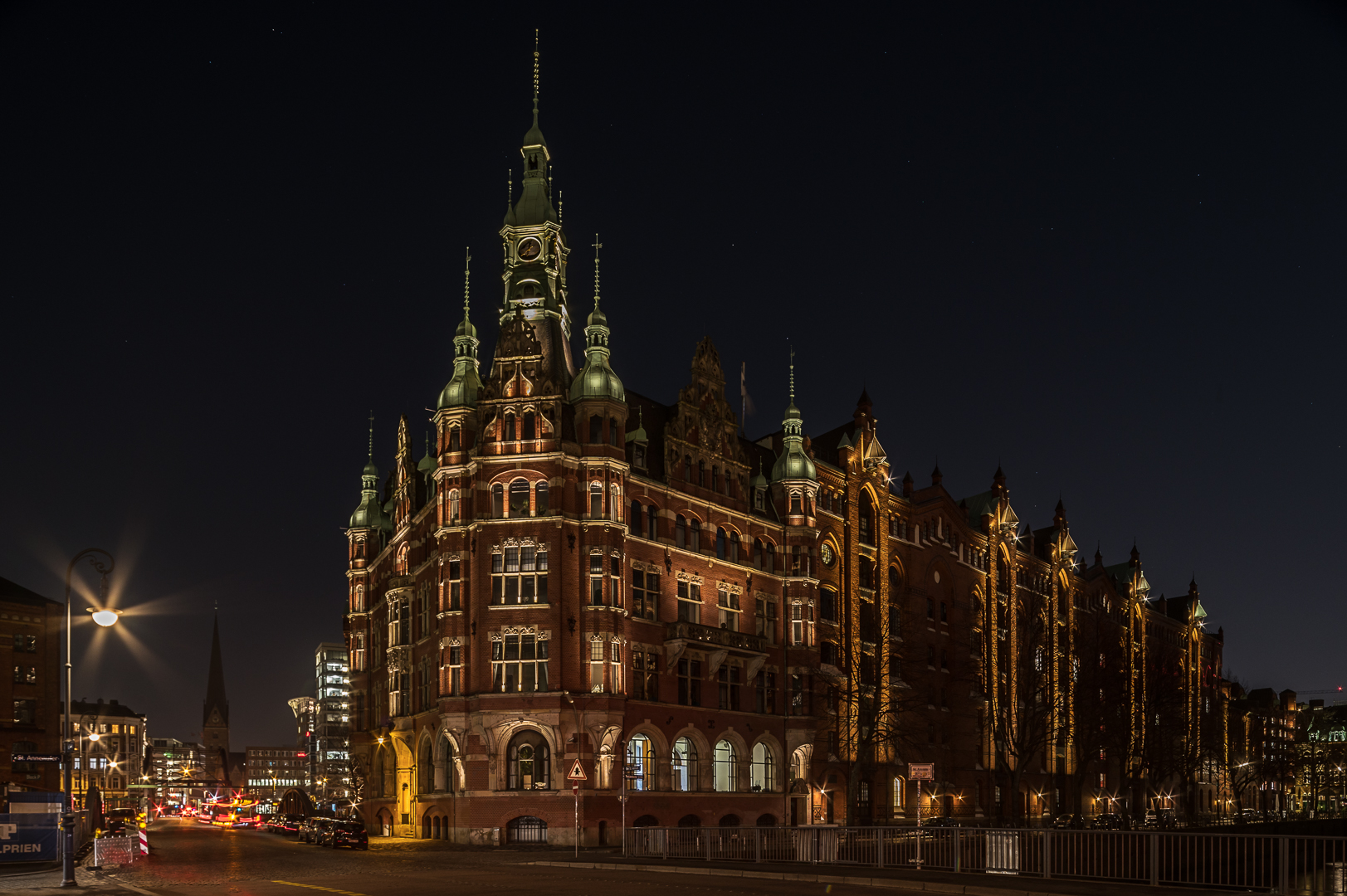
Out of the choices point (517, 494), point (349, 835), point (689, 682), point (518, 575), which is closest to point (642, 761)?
point (689, 682)

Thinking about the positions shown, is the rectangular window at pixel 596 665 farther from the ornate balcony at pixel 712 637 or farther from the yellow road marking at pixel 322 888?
the yellow road marking at pixel 322 888

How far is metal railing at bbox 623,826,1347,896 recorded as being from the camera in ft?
101

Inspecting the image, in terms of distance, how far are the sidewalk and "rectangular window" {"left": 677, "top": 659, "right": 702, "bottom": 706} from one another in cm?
2649

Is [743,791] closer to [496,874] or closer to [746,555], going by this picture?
[746,555]

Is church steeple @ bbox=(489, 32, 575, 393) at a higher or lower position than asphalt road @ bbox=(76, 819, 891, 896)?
higher

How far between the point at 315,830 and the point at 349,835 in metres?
7.24

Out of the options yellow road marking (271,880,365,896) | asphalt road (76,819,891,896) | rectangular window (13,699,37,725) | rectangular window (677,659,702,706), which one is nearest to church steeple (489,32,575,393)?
rectangular window (677,659,702,706)

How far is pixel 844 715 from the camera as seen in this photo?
8212 centimetres

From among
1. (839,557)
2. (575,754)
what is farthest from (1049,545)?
(575,754)

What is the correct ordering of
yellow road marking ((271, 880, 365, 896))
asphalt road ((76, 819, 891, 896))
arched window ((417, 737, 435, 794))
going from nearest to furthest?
yellow road marking ((271, 880, 365, 896))
asphalt road ((76, 819, 891, 896))
arched window ((417, 737, 435, 794))

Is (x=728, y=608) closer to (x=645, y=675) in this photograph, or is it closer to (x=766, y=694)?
(x=766, y=694)

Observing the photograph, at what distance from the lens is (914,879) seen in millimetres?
33781

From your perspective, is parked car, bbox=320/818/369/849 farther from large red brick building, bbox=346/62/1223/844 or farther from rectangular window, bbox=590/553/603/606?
rectangular window, bbox=590/553/603/606

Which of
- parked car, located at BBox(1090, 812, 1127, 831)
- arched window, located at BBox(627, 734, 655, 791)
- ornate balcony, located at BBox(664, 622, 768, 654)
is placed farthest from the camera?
parked car, located at BBox(1090, 812, 1127, 831)
